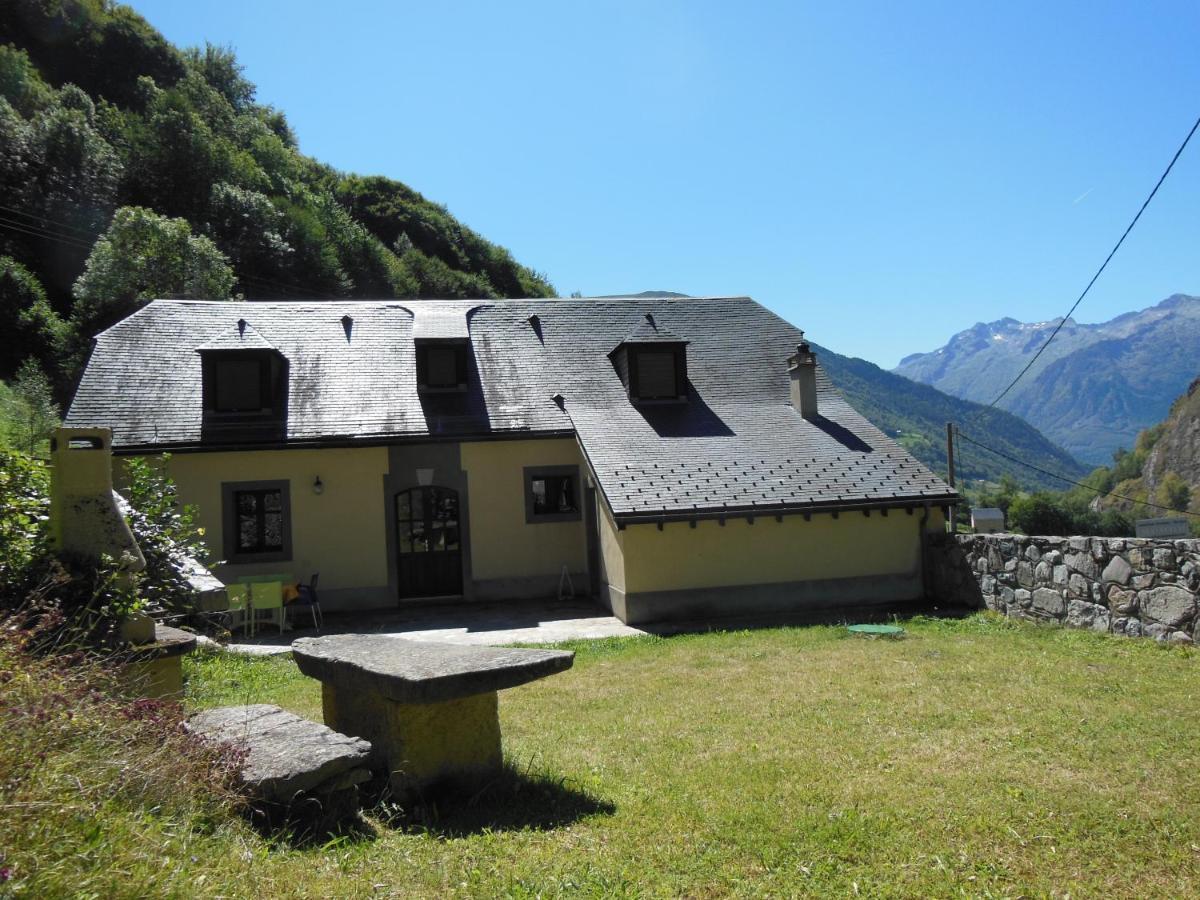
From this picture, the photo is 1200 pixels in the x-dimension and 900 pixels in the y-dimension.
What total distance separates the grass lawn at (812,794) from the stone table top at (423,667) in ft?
2.48

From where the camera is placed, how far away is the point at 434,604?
15.2 metres

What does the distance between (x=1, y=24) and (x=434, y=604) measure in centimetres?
Result: 5057

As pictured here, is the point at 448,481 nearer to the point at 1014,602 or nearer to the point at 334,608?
the point at 334,608

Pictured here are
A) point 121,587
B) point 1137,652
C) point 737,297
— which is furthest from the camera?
point 737,297

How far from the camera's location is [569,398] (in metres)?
16.3

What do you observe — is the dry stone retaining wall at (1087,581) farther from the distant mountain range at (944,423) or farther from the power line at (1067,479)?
the distant mountain range at (944,423)

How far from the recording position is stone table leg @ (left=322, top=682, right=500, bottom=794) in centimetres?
470

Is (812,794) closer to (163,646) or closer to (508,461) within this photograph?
(163,646)

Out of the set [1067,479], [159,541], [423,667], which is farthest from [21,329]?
[1067,479]

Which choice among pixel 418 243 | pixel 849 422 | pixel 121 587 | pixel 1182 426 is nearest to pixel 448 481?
pixel 849 422

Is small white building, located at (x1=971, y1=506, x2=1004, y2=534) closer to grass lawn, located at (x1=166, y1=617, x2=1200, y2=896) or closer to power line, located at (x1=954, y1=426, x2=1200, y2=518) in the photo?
power line, located at (x1=954, y1=426, x2=1200, y2=518)

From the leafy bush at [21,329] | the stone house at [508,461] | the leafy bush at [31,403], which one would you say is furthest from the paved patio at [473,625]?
the leafy bush at [21,329]

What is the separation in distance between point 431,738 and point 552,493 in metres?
11.1

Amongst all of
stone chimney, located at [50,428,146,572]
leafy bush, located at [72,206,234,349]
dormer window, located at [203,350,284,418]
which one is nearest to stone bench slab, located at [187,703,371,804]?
stone chimney, located at [50,428,146,572]
